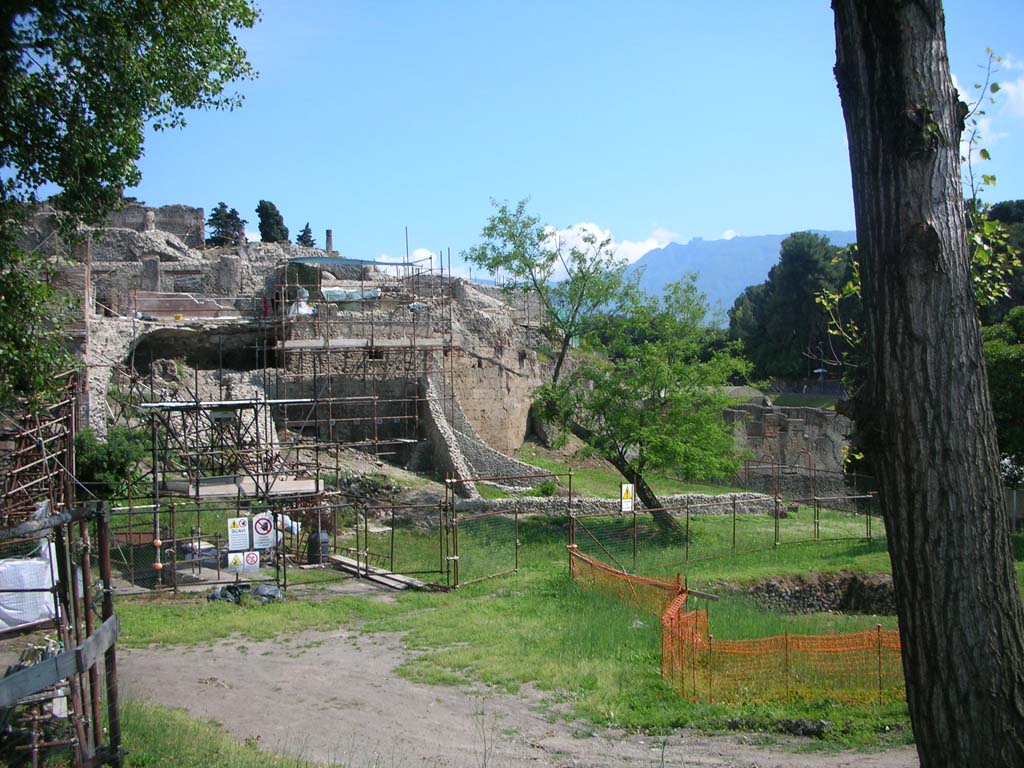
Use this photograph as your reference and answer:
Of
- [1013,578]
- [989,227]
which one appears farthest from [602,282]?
[1013,578]

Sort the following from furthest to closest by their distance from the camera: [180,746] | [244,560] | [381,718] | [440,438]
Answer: [440,438]
[244,560]
[381,718]
[180,746]

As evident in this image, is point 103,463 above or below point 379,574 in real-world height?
above

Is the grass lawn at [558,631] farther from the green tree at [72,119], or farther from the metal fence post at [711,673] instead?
the green tree at [72,119]

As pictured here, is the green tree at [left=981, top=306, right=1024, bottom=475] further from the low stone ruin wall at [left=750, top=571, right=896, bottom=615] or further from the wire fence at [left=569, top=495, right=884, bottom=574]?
the low stone ruin wall at [left=750, top=571, right=896, bottom=615]

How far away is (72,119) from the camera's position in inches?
335

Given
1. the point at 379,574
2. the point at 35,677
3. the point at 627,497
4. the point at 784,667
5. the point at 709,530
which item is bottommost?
the point at 709,530

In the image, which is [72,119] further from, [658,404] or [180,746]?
[658,404]

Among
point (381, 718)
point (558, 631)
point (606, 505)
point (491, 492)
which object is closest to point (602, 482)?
point (606, 505)

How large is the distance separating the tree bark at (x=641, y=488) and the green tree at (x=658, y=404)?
0.09 feet

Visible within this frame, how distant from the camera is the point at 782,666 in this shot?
1031 centimetres

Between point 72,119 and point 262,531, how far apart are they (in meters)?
9.29

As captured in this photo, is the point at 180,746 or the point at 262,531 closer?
the point at 180,746

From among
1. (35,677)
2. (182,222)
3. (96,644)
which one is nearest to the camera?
(35,677)

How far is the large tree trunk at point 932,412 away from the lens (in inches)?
149
